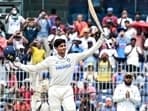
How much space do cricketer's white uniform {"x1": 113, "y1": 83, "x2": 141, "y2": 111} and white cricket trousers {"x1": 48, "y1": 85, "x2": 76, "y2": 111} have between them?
185cm

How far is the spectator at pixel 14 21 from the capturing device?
22609mm

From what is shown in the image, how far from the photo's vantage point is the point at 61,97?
14.3 meters

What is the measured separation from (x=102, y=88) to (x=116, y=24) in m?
5.25

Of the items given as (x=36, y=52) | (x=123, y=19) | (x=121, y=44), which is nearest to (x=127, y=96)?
(x=36, y=52)

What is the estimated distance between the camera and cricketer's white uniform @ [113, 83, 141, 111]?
52.1 feet

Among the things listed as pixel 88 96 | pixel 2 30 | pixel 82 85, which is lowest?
pixel 88 96

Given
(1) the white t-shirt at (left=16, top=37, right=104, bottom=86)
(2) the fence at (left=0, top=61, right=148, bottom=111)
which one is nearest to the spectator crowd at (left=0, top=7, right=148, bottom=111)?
(2) the fence at (left=0, top=61, right=148, bottom=111)

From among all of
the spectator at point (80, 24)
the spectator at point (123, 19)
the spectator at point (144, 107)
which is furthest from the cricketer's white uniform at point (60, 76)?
the spectator at point (123, 19)

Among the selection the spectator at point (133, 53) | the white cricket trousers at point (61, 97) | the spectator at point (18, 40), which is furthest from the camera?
the spectator at point (18, 40)

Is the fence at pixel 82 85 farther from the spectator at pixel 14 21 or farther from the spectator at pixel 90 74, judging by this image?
the spectator at pixel 14 21

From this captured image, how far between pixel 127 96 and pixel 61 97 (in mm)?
1942

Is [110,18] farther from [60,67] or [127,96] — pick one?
[60,67]

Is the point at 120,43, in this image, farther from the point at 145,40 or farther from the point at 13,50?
the point at 13,50

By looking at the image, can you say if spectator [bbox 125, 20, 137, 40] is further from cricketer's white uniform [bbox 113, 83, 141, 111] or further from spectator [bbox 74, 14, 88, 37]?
cricketer's white uniform [bbox 113, 83, 141, 111]
